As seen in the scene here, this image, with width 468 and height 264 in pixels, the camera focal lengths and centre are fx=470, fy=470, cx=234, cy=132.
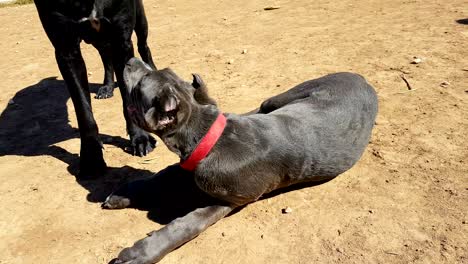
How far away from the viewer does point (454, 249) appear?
298 cm

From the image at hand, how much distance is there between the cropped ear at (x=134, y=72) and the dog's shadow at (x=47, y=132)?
93 cm

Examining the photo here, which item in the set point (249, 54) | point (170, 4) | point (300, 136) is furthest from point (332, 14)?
point (300, 136)

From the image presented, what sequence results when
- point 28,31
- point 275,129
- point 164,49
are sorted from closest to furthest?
point 275,129 → point 164,49 → point 28,31

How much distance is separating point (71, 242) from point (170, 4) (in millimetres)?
8505

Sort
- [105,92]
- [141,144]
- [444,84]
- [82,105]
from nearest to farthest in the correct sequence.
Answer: [82,105] → [141,144] → [444,84] → [105,92]

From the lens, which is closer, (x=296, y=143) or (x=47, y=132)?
(x=296, y=143)

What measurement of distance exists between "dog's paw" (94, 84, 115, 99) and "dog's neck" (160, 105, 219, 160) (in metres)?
2.98

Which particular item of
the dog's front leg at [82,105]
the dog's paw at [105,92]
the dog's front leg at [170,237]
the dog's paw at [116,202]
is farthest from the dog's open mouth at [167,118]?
Answer: the dog's paw at [105,92]

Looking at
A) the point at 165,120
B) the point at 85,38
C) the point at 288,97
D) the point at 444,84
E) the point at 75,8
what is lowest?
the point at 444,84

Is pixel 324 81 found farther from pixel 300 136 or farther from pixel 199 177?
pixel 199 177

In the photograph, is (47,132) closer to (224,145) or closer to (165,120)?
(165,120)

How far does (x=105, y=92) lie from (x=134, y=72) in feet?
8.71

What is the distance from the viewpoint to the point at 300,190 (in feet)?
12.3

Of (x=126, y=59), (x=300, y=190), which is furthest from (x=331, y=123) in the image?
(x=126, y=59)
